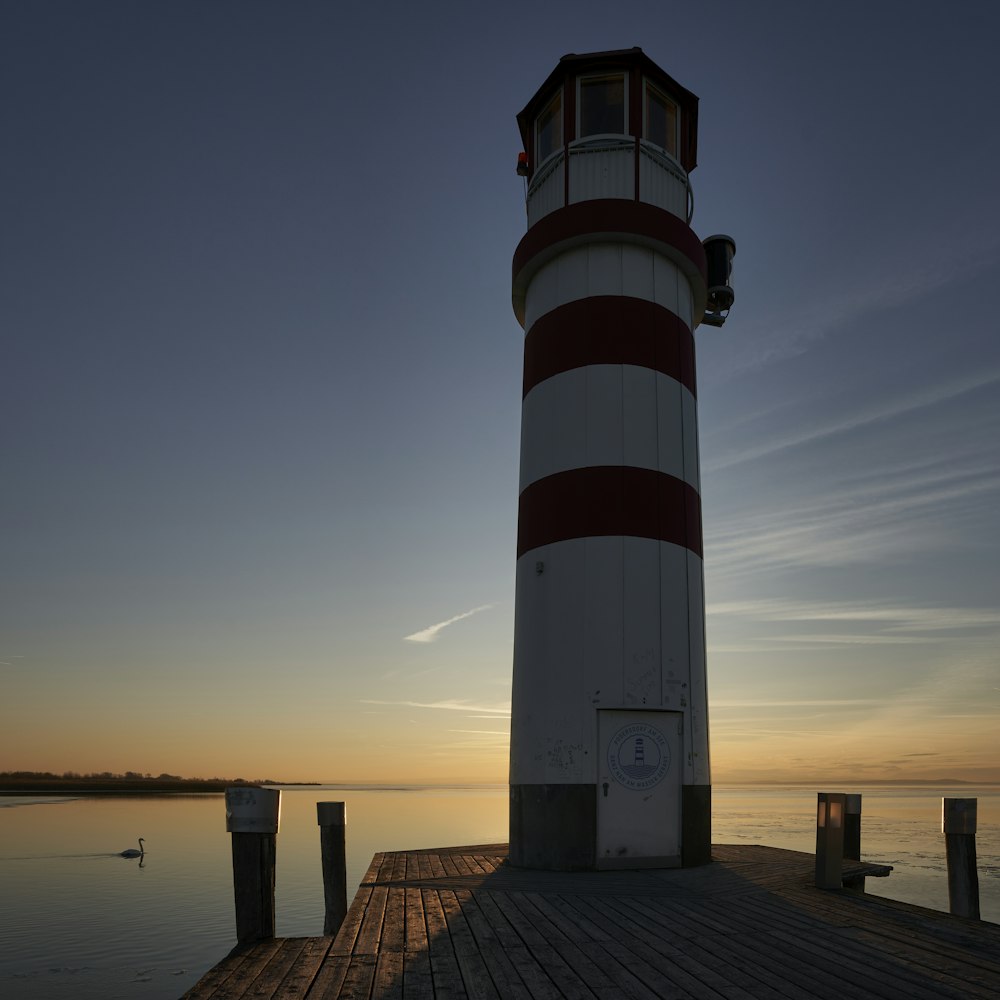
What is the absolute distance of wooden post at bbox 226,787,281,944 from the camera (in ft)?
20.4

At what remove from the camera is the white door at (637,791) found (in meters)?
10.5

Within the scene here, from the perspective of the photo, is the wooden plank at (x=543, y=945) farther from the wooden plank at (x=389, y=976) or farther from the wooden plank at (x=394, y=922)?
the wooden plank at (x=394, y=922)

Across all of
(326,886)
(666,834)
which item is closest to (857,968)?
(666,834)

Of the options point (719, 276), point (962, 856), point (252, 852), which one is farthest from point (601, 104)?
point (252, 852)

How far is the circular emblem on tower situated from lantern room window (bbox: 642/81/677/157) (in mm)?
8891

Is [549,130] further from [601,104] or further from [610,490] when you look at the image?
[610,490]

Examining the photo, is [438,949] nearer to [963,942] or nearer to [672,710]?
[963,942]

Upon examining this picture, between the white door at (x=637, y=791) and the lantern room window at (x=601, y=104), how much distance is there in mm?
8794

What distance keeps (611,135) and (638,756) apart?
911cm

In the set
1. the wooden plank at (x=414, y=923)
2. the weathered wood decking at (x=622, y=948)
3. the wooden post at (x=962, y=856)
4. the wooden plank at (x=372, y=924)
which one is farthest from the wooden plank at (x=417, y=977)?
Result: the wooden post at (x=962, y=856)

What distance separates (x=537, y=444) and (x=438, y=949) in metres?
7.55

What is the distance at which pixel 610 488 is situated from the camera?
11.5 meters

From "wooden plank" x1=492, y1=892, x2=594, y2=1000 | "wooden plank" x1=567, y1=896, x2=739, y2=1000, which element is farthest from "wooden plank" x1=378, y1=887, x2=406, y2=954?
"wooden plank" x1=567, y1=896, x2=739, y2=1000

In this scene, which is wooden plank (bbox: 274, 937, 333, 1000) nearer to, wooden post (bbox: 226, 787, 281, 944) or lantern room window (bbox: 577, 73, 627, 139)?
wooden post (bbox: 226, 787, 281, 944)
